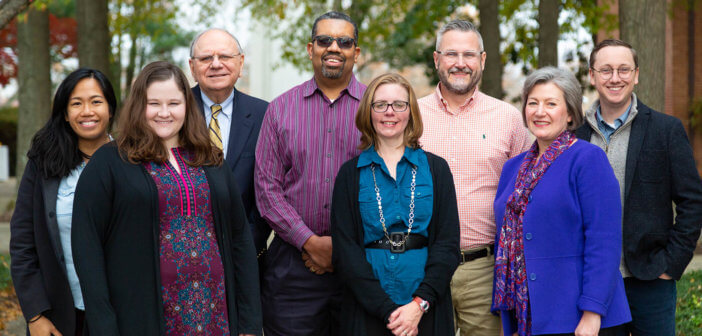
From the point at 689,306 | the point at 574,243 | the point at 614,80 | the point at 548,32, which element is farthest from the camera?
the point at 548,32

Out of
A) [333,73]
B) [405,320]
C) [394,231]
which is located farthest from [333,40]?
[405,320]

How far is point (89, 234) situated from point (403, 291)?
1598mm

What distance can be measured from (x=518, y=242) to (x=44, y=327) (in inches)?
98.8

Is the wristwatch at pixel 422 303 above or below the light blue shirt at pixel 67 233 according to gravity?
below

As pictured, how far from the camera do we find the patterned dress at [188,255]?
334cm

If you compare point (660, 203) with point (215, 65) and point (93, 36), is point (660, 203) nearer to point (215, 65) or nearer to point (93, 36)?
point (215, 65)

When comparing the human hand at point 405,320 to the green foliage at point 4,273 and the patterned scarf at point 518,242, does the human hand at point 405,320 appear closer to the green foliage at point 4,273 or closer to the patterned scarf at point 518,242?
the patterned scarf at point 518,242

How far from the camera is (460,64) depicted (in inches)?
174

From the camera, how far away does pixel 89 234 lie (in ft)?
10.6

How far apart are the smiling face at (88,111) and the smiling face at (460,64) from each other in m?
1.99

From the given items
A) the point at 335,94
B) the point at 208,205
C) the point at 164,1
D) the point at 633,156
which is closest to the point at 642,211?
the point at 633,156

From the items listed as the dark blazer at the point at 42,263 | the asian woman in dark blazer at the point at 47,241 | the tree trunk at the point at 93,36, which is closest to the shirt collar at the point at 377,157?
Result: the asian woman in dark blazer at the point at 47,241

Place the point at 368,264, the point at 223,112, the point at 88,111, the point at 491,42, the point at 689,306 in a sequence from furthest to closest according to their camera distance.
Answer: the point at 491,42
the point at 689,306
the point at 223,112
the point at 88,111
the point at 368,264

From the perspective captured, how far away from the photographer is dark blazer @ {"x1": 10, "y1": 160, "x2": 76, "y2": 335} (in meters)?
3.66
